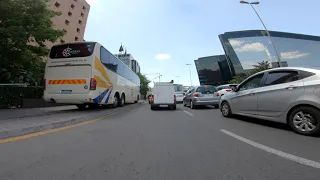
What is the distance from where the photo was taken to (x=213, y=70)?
76.4 meters

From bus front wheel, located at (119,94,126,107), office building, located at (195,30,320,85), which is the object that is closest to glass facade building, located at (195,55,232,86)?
office building, located at (195,30,320,85)

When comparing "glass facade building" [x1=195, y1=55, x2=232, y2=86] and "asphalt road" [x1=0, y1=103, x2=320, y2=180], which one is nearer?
"asphalt road" [x1=0, y1=103, x2=320, y2=180]

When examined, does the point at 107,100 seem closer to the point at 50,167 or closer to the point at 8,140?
the point at 8,140

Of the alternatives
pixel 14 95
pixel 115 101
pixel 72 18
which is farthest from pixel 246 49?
pixel 14 95

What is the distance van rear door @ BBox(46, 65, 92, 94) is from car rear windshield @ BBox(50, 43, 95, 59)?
621mm

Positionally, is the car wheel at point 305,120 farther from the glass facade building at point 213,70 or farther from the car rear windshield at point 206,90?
the glass facade building at point 213,70

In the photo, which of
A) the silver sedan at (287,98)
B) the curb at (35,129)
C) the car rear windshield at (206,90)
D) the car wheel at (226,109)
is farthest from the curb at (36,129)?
the car rear windshield at (206,90)

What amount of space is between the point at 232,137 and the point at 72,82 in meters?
8.09

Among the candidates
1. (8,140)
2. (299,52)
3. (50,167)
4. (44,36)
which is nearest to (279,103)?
(50,167)

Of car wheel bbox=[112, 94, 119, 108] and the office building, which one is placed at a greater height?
the office building

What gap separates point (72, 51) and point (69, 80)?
1496 mm

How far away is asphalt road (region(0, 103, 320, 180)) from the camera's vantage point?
2.82 metres

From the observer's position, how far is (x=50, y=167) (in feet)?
10.1

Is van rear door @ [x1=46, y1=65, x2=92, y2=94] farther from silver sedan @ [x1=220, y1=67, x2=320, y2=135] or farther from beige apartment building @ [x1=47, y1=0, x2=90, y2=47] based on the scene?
beige apartment building @ [x1=47, y1=0, x2=90, y2=47]
